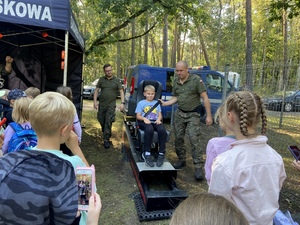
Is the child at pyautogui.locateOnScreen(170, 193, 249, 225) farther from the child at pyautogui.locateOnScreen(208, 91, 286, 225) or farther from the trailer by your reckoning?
the trailer

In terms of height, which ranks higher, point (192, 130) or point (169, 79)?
point (169, 79)

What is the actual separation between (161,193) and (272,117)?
10.3 ft

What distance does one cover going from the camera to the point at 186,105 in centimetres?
460

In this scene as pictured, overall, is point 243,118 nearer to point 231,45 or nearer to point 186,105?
point 186,105

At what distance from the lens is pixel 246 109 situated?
5.19 feet

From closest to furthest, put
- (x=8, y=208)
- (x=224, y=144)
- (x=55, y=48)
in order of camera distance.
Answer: (x=8, y=208)
(x=224, y=144)
(x=55, y=48)

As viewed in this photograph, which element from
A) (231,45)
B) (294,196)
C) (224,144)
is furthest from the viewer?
(231,45)

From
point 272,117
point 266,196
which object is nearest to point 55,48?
point 272,117

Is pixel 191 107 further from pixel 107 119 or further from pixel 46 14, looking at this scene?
pixel 46 14

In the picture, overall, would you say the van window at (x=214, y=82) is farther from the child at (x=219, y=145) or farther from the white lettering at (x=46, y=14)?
the child at (x=219, y=145)

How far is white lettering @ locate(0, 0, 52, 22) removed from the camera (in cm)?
364

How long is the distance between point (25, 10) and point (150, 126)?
258 cm

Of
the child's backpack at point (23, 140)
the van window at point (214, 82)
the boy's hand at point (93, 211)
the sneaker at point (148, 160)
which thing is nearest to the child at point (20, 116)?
the child's backpack at point (23, 140)

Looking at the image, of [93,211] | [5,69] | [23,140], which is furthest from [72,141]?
[5,69]
